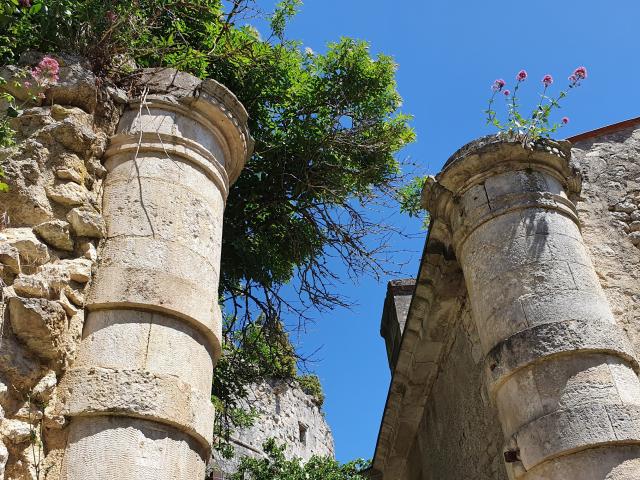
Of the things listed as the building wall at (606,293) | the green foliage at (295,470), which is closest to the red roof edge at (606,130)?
the building wall at (606,293)

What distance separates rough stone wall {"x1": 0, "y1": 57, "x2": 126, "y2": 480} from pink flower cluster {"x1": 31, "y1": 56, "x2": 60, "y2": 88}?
165mm

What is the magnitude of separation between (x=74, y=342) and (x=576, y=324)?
2783 mm

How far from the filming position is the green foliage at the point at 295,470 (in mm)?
12328

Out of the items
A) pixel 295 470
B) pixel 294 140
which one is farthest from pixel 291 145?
pixel 295 470

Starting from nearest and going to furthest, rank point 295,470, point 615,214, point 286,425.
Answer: point 615,214, point 295,470, point 286,425

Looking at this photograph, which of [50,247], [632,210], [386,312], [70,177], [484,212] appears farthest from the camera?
[386,312]

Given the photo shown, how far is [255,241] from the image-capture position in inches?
292

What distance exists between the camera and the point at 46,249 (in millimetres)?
3557

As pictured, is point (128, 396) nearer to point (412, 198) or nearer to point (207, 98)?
point (207, 98)

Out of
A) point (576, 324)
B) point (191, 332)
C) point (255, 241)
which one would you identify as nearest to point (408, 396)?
point (255, 241)

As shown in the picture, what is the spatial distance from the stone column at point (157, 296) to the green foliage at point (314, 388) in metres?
14.4

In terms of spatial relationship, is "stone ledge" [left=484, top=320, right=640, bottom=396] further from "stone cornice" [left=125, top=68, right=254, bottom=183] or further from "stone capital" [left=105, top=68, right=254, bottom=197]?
"stone cornice" [left=125, top=68, right=254, bottom=183]

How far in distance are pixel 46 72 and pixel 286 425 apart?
547 inches

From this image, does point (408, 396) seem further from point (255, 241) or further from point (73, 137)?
point (73, 137)
